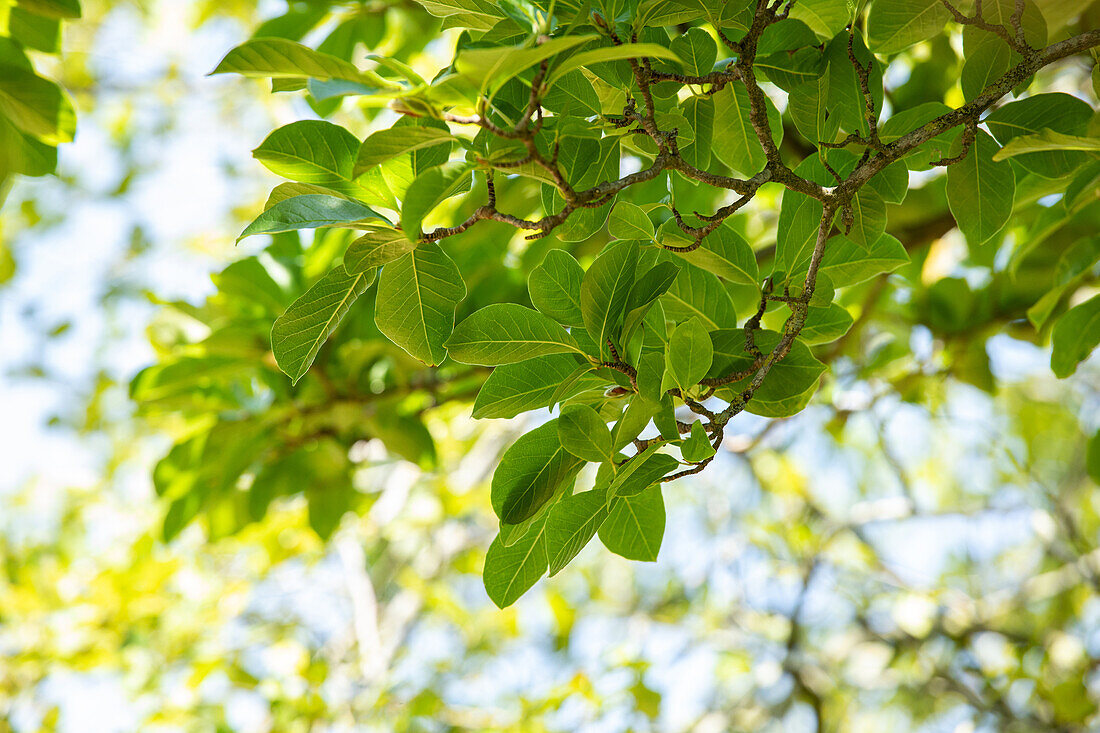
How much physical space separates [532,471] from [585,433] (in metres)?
0.06

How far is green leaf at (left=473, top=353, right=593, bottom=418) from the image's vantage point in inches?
20.1

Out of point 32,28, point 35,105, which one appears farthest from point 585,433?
point 32,28

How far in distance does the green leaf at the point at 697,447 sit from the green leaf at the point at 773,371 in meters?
0.08

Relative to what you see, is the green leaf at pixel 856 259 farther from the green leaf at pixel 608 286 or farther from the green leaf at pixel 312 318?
the green leaf at pixel 312 318

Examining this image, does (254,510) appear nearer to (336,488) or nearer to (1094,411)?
(336,488)

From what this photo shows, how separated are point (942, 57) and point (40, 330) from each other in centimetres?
320

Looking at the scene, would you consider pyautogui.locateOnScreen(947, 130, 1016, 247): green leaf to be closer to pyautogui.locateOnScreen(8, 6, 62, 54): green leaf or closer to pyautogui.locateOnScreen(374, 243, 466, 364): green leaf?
pyautogui.locateOnScreen(374, 243, 466, 364): green leaf

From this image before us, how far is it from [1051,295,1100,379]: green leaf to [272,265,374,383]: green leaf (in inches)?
23.7

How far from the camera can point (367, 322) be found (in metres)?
1.13

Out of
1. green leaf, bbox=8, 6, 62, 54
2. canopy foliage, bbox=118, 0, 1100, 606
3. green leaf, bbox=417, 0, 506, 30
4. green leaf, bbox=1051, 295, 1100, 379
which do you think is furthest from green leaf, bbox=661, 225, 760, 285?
green leaf, bbox=8, 6, 62, 54

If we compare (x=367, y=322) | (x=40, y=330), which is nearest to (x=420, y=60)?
(x=367, y=322)

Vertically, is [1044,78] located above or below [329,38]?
below

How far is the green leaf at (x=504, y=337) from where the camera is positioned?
496mm

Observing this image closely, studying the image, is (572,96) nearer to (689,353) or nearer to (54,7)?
(689,353)
